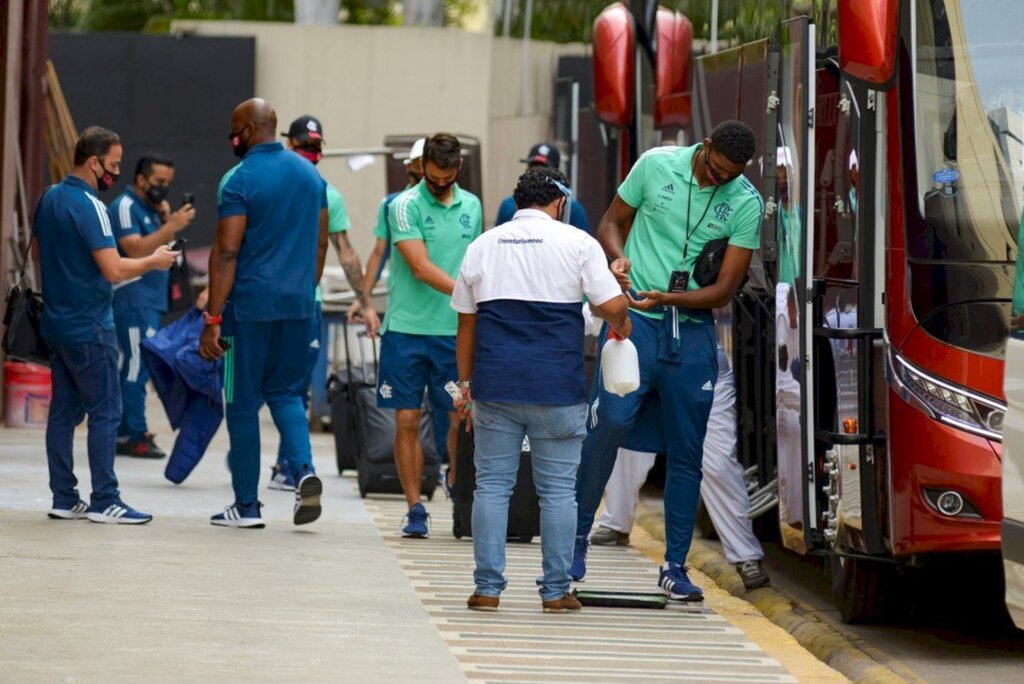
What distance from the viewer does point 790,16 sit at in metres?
8.62

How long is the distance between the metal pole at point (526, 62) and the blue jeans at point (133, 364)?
113 inches

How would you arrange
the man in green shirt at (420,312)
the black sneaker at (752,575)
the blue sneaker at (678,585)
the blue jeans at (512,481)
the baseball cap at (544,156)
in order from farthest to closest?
1. the baseball cap at (544,156)
2. the man in green shirt at (420,312)
3. the black sneaker at (752,575)
4. the blue sneaker at (678,585)
5. the blue jeans at (512,481)

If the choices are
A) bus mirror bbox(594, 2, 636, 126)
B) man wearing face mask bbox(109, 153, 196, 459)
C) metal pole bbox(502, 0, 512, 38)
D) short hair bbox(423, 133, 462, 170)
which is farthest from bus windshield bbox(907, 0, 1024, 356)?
metal pole bbox(502, 0, 512, 38)

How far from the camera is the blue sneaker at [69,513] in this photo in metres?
10.1

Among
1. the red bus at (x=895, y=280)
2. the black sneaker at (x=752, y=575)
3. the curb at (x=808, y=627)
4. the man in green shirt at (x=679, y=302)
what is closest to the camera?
the curb at (x=808, y=627)

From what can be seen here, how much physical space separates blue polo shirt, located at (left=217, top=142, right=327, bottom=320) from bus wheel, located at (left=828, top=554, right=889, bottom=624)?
3.03 metres

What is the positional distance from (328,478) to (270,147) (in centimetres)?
348

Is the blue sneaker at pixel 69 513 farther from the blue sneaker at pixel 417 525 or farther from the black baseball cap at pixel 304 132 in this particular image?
the black baseball cap at pixel 304 132

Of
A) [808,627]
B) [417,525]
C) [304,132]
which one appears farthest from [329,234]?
[808,627]

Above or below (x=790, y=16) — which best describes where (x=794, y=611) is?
below

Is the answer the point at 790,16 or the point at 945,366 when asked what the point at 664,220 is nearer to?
the point at 790,16

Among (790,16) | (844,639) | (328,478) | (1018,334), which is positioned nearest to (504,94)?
(328,478)

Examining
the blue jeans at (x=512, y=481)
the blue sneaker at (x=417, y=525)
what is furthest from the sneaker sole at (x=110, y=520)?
the blue jeans at (x=512, y=481)

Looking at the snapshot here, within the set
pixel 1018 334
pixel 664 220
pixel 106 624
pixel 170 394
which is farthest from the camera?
pixel 170 394
